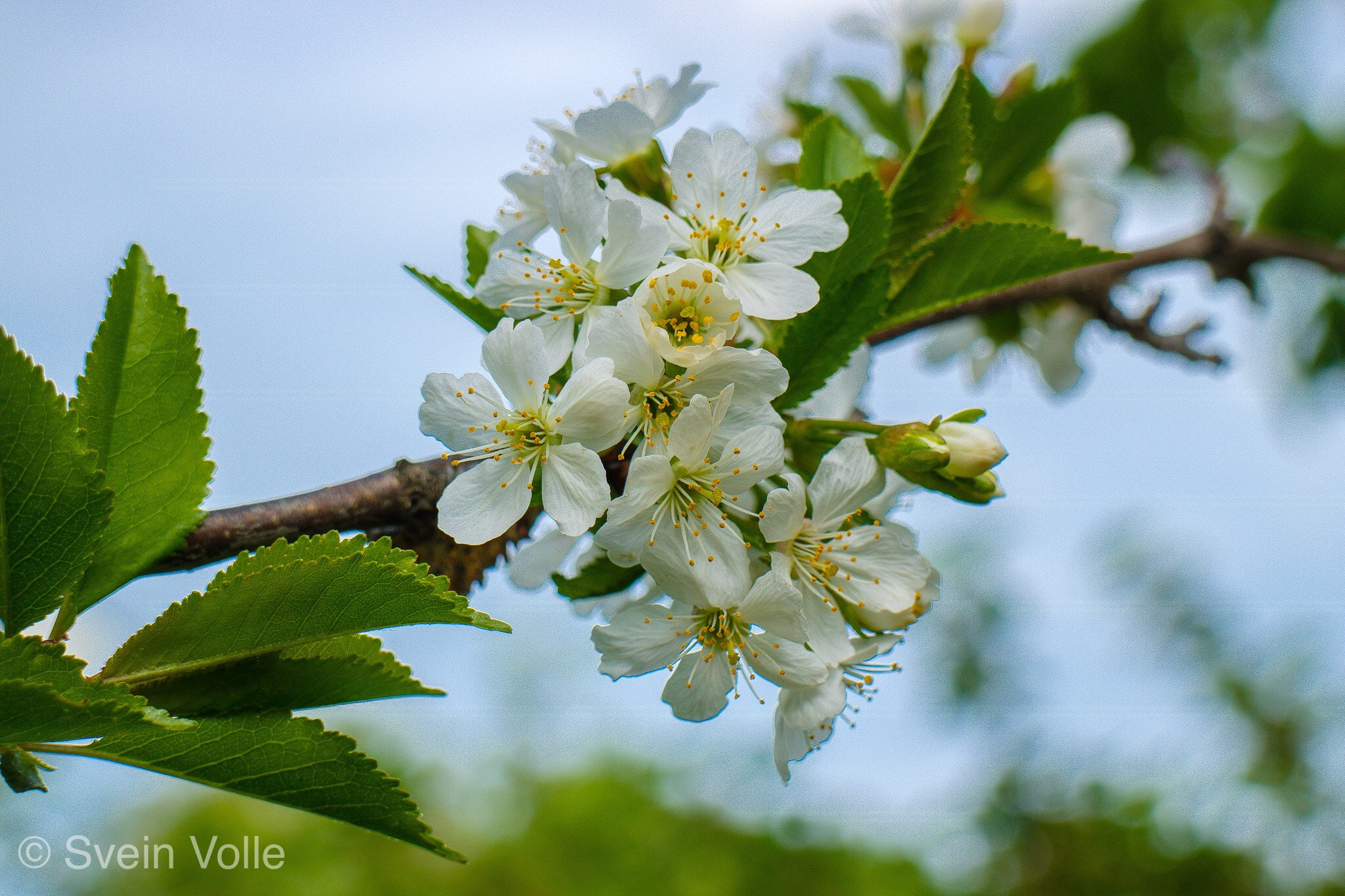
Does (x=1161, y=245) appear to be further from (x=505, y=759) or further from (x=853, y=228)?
(x=505, y=759)

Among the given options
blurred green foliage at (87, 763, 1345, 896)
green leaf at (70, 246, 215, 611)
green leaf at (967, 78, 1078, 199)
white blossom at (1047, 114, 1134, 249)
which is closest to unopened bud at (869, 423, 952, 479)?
green leaf at (70, 246, 215, 611)

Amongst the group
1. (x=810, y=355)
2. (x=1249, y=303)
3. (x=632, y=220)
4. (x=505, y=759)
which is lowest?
(x=505, y=759)

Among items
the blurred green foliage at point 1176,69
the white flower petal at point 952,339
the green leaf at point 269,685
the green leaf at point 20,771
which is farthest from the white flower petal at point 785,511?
the blurred green foliage at point 1176,69

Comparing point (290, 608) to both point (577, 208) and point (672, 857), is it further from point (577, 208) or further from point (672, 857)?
point (672, 857)

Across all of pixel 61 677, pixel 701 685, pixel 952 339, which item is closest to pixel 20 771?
pixel 61 677

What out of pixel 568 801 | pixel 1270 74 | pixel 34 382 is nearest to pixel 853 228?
pixel 34 382
